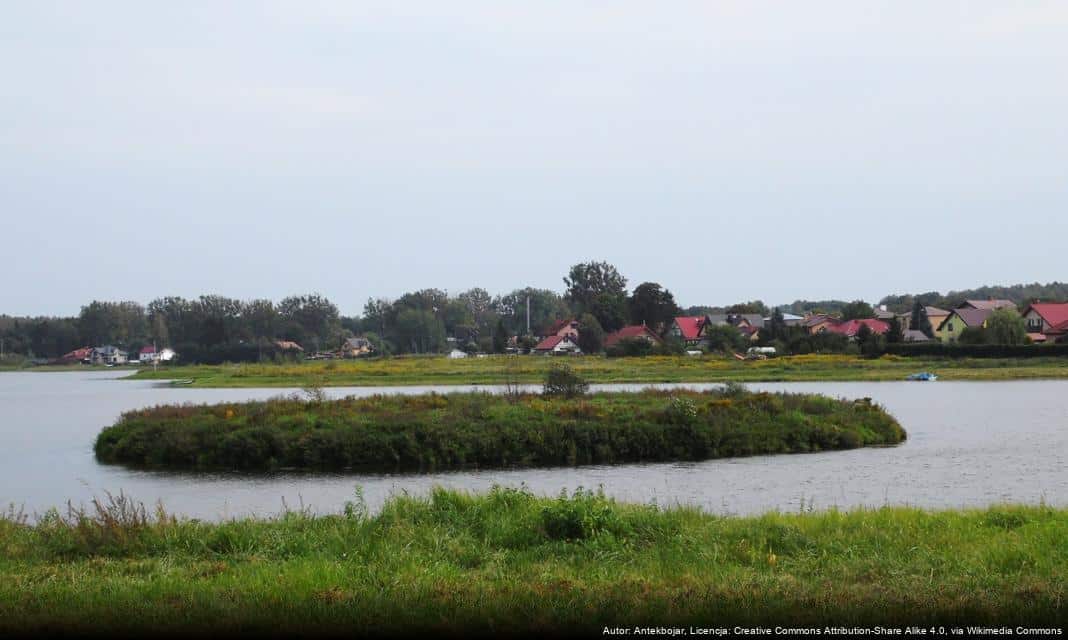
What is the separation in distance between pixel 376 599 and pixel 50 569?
14.9 ft

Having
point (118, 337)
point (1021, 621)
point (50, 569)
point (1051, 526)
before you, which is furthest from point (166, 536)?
point (118, 337)

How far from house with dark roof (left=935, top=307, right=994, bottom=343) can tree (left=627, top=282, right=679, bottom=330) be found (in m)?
31.7

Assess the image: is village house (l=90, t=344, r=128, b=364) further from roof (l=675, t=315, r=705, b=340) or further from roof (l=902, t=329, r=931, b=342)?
roof (l=902, t=329, r=931, b=342)

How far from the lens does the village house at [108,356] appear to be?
17500 cm

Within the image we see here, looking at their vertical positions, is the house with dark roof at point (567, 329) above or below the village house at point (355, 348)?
above

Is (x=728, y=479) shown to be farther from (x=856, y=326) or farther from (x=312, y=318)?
(x=312, y=318)

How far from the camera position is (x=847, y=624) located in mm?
8477

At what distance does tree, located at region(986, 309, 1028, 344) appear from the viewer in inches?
3364

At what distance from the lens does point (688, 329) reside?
12681 cm

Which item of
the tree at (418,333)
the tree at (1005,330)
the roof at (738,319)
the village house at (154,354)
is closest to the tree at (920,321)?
the roof at (738,319)

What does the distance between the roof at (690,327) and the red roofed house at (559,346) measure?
1329 cm

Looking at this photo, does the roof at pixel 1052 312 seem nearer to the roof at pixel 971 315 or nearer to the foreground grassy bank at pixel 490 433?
the roof at pixel 971 315

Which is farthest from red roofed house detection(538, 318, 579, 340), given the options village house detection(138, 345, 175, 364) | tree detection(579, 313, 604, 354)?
village house detection(138, 345, 175, 364)

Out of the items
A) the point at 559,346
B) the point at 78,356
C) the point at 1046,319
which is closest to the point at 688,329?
the point at 559,346
